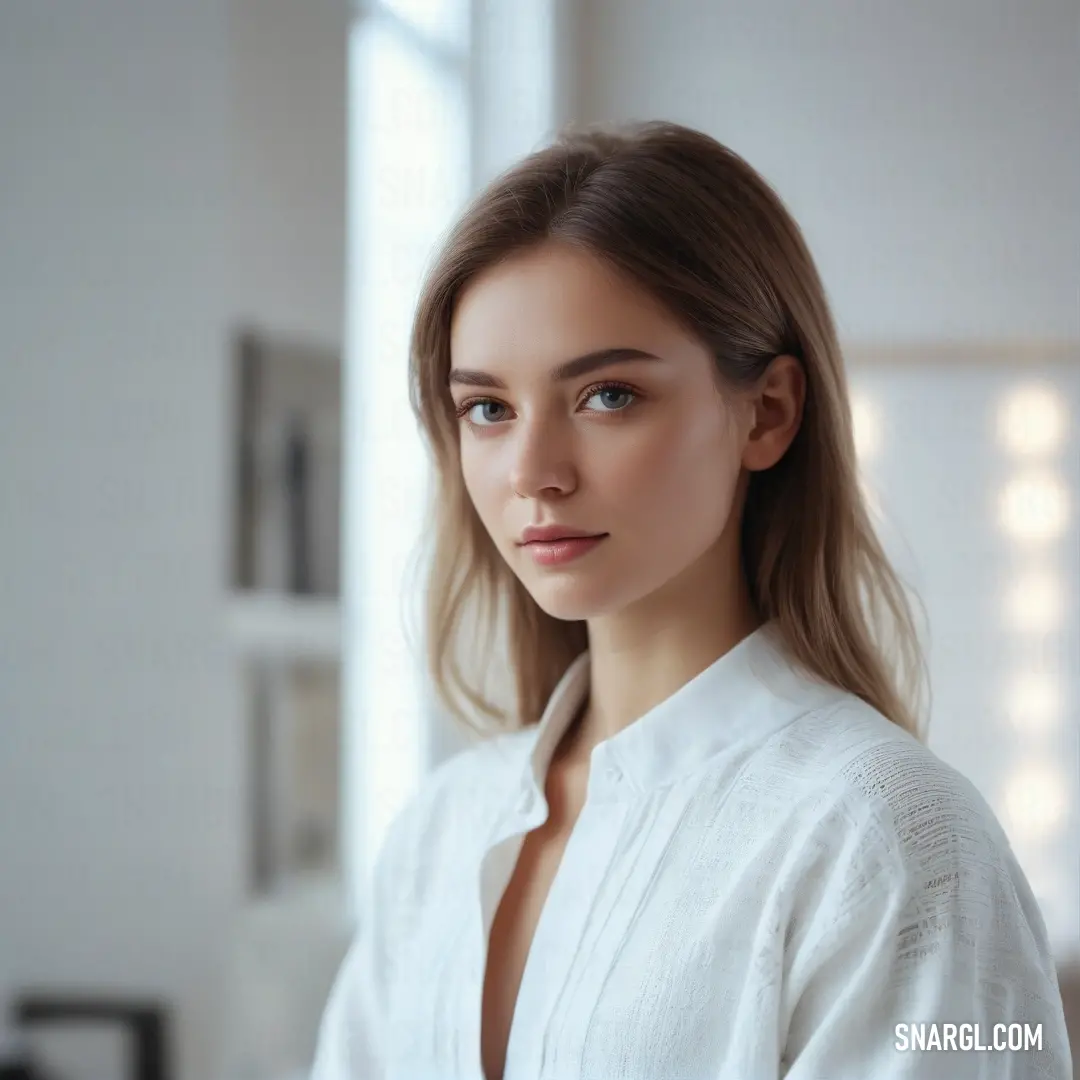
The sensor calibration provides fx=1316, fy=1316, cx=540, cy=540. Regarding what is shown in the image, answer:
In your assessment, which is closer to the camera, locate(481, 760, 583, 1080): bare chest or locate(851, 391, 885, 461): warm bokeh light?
locate(481, 760, 583, 1080): bare chest

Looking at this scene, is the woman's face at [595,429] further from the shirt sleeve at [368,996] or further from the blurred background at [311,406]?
the blurred background at [311,406]

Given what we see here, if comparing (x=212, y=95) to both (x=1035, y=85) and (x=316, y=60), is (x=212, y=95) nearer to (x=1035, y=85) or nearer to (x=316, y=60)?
(x=316, y=60)

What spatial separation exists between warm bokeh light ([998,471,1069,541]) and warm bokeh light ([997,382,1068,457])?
60 millimetres

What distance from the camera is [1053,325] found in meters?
2.37

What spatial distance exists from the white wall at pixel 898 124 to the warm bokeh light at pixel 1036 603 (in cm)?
46

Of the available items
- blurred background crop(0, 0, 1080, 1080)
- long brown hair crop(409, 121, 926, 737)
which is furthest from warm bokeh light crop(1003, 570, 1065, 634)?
long brown hair crop(409, 121, 926, 737)

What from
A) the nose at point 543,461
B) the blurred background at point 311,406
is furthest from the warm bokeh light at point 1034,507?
the nose at point 543,461

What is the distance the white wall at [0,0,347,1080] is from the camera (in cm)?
211

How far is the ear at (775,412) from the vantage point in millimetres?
1133

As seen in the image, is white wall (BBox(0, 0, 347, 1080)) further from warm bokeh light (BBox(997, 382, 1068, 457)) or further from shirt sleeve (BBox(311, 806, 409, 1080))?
warm bokeh light (BBox(997, 382, 1068, 457))

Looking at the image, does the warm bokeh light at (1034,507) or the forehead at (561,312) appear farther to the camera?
the warm bokeh light at (1034,507)

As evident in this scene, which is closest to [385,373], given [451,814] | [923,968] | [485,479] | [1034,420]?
[1034,420]

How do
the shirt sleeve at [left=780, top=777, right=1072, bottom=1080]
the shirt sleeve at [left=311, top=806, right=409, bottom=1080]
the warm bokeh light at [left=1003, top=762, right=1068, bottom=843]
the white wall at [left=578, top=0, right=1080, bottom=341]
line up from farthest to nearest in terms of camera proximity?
1. the warm bokeh light at [left=1003, top=762, right=1068, bottom=843]
2. the white wall at [left=578, top=0, right=1080, bottom=341]
3. the shirt sleeve at [left=311, top=806, right=409, bottom=1080]
4. the shirt sleeve at [left=780, top=777, right=1072, bottom=1080]

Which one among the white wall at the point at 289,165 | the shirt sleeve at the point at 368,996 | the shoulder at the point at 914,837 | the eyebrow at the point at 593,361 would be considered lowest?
the shirt sleeve at the point at 368,996
